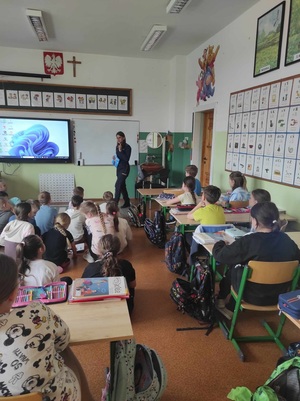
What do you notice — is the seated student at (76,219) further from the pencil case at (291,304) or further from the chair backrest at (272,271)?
the pencil case at (291,304)

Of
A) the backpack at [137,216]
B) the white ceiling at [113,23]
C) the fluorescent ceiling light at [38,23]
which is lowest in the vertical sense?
the backpack at [137,216]

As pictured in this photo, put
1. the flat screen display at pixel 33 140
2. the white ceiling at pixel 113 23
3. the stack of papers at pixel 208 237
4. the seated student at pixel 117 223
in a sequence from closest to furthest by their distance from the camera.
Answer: the stack of papers at pixel 208 237 → the seated student at pixel 117 223 → the white ceiling at pixel 113 23 → the flat screen display at pixel 33 140

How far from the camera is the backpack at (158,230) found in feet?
12.4

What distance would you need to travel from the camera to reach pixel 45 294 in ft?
4.60

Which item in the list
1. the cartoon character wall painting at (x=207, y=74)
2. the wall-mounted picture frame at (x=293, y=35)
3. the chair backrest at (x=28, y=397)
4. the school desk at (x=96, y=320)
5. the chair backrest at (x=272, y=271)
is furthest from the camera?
the cartoon character wall painting at (x=207, y=74)

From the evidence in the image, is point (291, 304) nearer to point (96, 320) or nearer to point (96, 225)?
point (96, 320)

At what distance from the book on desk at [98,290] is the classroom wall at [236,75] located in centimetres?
249

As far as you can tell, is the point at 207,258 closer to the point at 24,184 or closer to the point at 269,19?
the point at 269,19

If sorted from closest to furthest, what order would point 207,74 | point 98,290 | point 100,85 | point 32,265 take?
1. point 98,290
2. point 32,265
3. point 207,74
4. point 100,85

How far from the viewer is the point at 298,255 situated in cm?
186

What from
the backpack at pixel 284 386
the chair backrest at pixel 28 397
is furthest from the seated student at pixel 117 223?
the chair backrest at pixel 28 397

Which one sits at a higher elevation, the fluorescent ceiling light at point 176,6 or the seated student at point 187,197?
the fluorescent ceiling light at point 176,6

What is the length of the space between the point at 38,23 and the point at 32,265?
13.5 feet

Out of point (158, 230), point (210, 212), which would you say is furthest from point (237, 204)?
point (158, 230)
